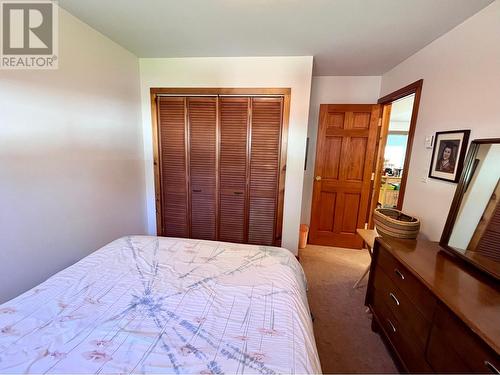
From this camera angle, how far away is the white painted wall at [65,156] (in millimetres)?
1494

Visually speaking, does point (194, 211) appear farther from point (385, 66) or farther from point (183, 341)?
point (385, 66)

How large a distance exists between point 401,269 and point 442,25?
1.93 meters

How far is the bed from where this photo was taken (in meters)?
0.81

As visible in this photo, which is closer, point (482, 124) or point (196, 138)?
point (482, 124)

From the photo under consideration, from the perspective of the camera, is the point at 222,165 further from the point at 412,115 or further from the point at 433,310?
the point at 433,310

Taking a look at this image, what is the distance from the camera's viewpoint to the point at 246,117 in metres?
2.68

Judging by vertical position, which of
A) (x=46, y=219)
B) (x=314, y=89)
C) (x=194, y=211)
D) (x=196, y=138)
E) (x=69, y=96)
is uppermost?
(x=314, y=89)

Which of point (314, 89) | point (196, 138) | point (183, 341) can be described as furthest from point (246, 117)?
point (183, 341)

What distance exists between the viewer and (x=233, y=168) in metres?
2.80

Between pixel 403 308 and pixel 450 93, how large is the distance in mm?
1687

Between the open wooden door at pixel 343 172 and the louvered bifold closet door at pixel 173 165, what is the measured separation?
1889 mm

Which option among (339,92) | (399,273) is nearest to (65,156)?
(399,273)

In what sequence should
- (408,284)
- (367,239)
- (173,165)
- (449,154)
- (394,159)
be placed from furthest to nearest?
(394,159) < (173,165) < (367,239) < (449,154) < (408,284)

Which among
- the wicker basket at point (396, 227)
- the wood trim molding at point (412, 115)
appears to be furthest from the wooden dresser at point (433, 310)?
the wood trim molding at point (412, 115)
